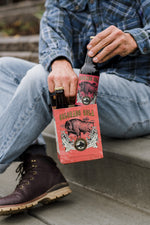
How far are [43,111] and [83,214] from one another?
19.5 inches

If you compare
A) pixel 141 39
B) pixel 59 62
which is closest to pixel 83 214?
pixel 59 62

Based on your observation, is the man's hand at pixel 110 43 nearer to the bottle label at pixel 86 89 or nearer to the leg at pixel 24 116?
the bottle label at pixel 86 89

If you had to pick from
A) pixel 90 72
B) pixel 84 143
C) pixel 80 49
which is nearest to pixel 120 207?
pixel 84 143

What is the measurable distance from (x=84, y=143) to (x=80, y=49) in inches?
27.0

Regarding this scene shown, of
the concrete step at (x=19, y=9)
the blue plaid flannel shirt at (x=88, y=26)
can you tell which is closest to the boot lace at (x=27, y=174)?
the blue plaid flannel shirt at (x=88, y=26)

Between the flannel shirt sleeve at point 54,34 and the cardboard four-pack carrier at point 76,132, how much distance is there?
14.3 inches

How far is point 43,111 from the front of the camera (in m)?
1.40

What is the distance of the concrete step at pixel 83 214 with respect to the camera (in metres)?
1.34

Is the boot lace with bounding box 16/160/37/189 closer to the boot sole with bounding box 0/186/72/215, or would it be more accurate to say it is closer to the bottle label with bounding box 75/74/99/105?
the boot sole with bounding box 0/186/72/215

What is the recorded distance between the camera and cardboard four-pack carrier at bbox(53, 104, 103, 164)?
1.24m

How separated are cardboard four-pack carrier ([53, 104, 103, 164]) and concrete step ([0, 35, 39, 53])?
9.55 ft

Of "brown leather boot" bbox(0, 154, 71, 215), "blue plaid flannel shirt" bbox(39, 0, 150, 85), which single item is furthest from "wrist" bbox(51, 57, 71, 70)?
"brown leather boot" bbox(0, 154, 71, 215)

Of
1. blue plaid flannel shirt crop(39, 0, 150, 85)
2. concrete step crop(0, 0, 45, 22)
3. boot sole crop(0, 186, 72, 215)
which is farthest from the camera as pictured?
concrete step crop(0, 0, 45, 22)

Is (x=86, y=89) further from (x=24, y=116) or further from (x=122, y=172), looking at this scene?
(x=122, y=172)
